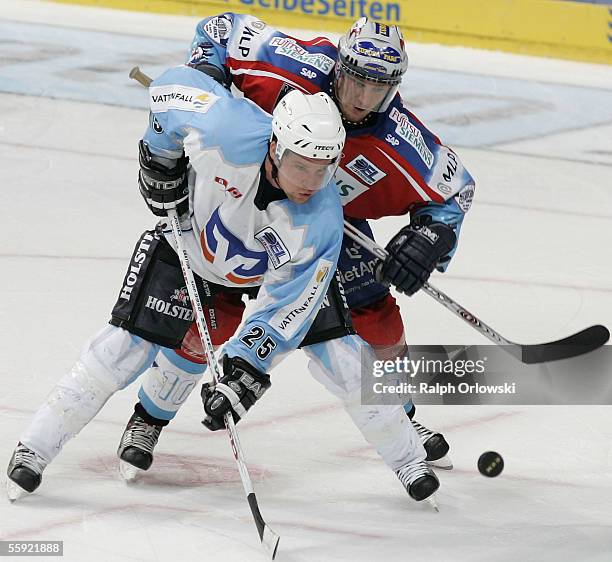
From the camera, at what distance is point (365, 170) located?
147 inches

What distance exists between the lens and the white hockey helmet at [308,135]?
10.4 feet

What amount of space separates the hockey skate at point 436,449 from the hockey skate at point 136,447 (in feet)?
2.64

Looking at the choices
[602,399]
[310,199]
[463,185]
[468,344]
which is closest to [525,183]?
[468,344]

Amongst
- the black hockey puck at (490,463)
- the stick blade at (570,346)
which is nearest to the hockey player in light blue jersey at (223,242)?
the black hockey puck at (490,463)

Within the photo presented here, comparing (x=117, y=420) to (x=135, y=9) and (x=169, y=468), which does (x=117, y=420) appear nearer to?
(x=169, y=468)

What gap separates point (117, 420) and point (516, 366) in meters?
1.28

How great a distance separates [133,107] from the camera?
7.50 m

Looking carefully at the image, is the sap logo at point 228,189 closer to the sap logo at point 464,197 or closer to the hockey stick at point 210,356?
the hockey stick at point 210,356

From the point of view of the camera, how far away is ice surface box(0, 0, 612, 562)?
338cm

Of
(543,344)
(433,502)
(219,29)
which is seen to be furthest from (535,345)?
(219,29)

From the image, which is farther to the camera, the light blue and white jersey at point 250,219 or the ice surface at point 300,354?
the ice surface at point 300,354

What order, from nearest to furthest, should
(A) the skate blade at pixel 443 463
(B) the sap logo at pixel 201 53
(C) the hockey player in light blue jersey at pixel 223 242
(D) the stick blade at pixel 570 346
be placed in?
(C) the hockey player in light blue jersey at pixel 223 242 → (B) the sap logo at pixel 201 53 → (A) the skate blade at pixel 443 463 → (D) the stick blade at pixel 570 346

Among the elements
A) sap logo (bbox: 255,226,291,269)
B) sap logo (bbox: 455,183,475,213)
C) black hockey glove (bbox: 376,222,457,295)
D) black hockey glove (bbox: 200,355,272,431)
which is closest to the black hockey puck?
black hockey glove (bbox: 376,222,457,295)

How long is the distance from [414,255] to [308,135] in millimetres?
538
